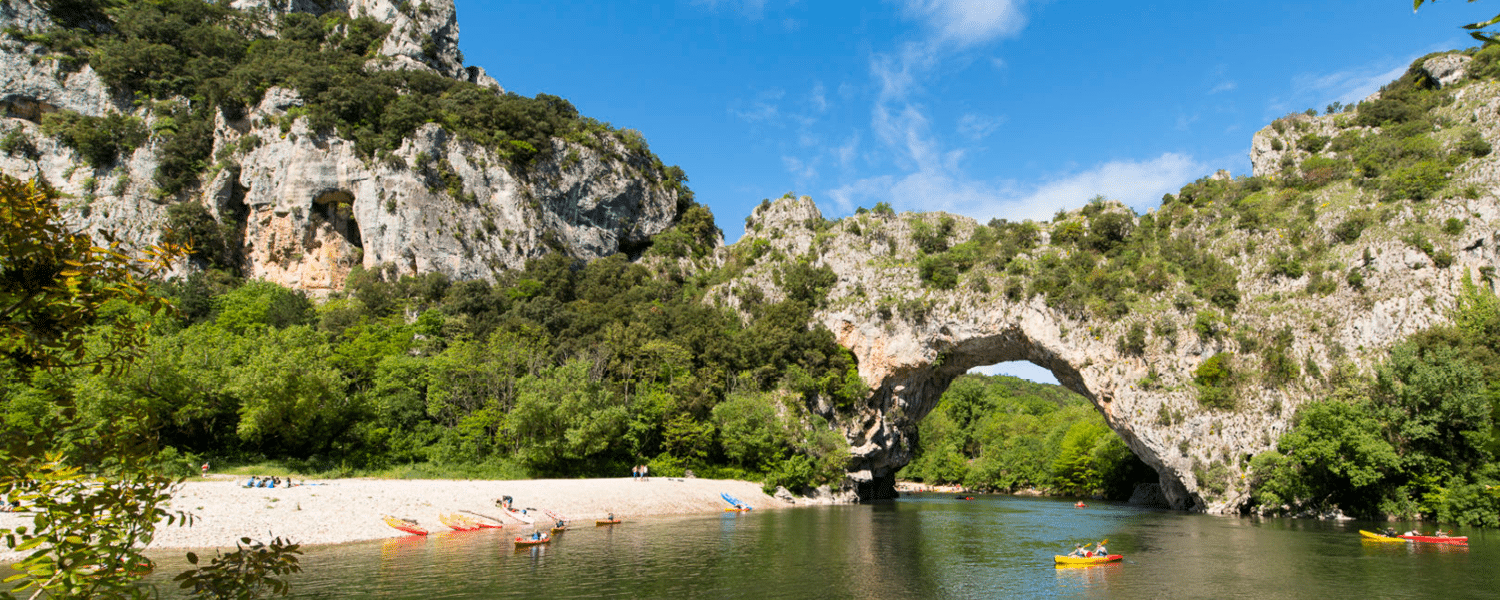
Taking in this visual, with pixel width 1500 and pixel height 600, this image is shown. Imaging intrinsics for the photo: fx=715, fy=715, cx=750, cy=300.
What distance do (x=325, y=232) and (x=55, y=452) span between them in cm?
7347

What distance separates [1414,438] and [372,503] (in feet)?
159

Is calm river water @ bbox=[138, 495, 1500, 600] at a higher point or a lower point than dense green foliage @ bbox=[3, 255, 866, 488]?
lower

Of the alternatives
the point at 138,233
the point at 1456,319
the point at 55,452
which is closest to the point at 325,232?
the point at 138,233

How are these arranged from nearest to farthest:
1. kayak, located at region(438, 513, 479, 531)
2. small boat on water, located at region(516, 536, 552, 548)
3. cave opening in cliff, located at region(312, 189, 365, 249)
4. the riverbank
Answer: the riverbank
small boat on water, located at region(516, 536, 552, 548)
kayak, located at region(438, 513, 479, 531)
cave opening in cliff, located at region(312, 189, 365, 249)

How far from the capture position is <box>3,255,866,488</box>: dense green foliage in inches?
1480

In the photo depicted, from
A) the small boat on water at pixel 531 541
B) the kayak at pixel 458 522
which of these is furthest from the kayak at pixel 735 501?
the small boat on water at pixel 531 541

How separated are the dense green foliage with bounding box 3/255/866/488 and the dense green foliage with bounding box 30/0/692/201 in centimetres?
1561

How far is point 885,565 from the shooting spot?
2422 centimetres

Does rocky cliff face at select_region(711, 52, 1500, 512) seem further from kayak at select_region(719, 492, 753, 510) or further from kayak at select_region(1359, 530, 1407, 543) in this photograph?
kayak at select_region(719, 492, 753, 510)

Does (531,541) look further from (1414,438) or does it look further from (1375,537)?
(1414,438)

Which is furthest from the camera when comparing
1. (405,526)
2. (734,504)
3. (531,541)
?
(734,504)

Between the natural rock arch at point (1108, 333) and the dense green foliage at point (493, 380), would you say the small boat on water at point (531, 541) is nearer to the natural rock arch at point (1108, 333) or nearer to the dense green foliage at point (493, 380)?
the dense green foliage at point (493, 380)

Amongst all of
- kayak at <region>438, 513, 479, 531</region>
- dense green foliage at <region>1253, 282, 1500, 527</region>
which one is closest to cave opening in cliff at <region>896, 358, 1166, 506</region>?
dense green foliage at <region>1253, 282, 1500, 527</region>

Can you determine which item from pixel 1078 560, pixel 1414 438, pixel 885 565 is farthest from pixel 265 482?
pixel 1414 438
